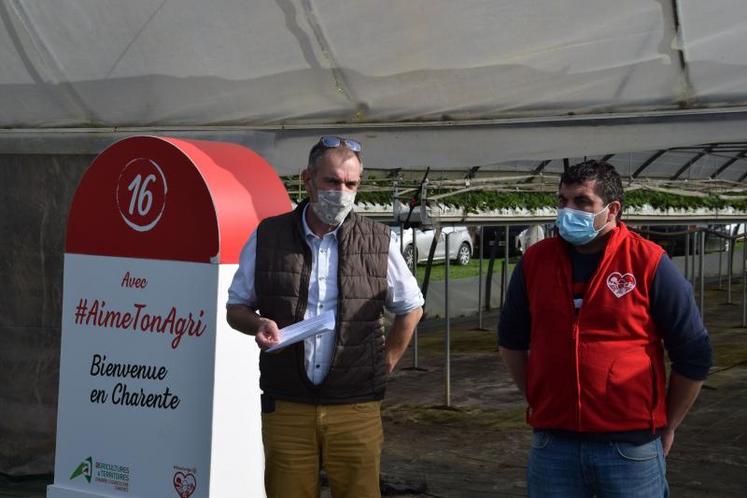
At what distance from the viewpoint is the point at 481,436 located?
29.6 ft

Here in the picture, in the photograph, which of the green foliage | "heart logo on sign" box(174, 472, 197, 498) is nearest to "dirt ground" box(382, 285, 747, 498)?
the green foliage

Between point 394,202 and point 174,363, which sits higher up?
point 394,202

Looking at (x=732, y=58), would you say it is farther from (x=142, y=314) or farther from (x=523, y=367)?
(x=142, y=314)

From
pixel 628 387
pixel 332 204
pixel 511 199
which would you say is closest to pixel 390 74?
pixel 332 204

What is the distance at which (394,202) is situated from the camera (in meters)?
→ 10.1

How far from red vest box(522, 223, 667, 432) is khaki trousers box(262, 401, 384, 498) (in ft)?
2.21

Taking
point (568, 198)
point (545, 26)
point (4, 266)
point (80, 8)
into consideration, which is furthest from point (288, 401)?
point (4, 266)

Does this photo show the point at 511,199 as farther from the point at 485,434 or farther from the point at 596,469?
the point at 596,469

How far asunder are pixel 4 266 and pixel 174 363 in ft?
9.48

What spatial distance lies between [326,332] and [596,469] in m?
1.03

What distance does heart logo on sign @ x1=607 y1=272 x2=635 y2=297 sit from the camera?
3.71 m

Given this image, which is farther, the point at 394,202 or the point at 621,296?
the point at 394,202

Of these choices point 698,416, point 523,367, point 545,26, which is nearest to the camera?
point 523,367

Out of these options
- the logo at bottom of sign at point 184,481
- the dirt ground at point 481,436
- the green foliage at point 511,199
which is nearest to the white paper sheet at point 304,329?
the logo at bottom of sign at point 184,481
